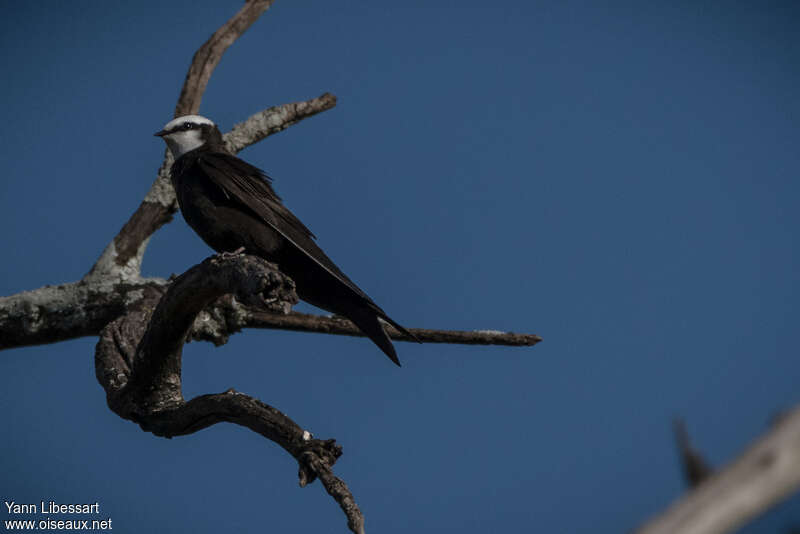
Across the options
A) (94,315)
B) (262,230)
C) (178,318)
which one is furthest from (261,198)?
(94,315)

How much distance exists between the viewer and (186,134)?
228 inches

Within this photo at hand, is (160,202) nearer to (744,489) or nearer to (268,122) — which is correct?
(268,122)

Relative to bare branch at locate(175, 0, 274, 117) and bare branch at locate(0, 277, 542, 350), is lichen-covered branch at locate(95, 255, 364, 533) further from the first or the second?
bare branch at locate(175, 0, 274, 117)

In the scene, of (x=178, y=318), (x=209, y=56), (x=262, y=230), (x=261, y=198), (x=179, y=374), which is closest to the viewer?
(x=178, y=318)

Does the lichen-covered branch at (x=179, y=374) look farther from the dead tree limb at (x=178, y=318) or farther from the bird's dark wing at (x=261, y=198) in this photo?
the bird's dark wing at (x=261, y=198)

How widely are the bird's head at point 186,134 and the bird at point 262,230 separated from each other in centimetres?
79

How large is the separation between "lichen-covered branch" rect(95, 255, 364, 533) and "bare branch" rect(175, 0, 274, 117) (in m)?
2.41

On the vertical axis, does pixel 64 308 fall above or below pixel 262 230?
above

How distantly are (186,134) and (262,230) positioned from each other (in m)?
1.59

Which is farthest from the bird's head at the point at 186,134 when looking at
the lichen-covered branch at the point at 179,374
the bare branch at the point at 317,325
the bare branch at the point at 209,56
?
the lichen-covered branch at the point at 179,374

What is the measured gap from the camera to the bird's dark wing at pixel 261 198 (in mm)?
4410

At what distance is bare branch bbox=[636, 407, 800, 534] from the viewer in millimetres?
749

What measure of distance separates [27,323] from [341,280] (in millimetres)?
2119

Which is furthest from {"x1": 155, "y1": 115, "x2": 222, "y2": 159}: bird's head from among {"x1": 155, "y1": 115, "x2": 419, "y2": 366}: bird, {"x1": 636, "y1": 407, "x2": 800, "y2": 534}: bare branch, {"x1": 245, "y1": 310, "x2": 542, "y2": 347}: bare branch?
{"x1": 636, "y1": 407, "x2": 800, "y2": 534}: bare branch
